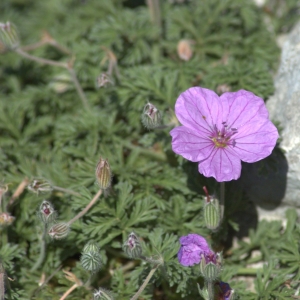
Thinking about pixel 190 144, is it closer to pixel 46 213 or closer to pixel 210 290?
pixel 210 290

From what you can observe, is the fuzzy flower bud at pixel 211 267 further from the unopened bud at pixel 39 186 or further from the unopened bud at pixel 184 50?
the unopened bud at pixel 184 50

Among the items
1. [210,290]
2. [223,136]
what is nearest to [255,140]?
[223,136]

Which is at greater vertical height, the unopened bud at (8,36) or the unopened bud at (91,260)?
the unopened bud at (8,36)

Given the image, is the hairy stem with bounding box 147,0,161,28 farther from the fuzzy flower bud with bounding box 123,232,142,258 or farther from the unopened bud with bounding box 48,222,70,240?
the fuzzy flower bud with bounding box 123,232,142,258

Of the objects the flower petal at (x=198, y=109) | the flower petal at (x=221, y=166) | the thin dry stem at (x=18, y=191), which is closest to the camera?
the flower petal at (x=221, y=166)

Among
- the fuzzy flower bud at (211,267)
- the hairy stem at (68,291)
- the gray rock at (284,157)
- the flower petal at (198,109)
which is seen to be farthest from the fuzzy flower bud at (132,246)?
the gray rock at (284,157)

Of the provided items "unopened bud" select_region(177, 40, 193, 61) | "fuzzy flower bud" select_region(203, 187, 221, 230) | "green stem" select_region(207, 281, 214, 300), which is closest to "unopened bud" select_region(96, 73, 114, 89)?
"unopened bud" select_region(177, 40, 193, 61)
